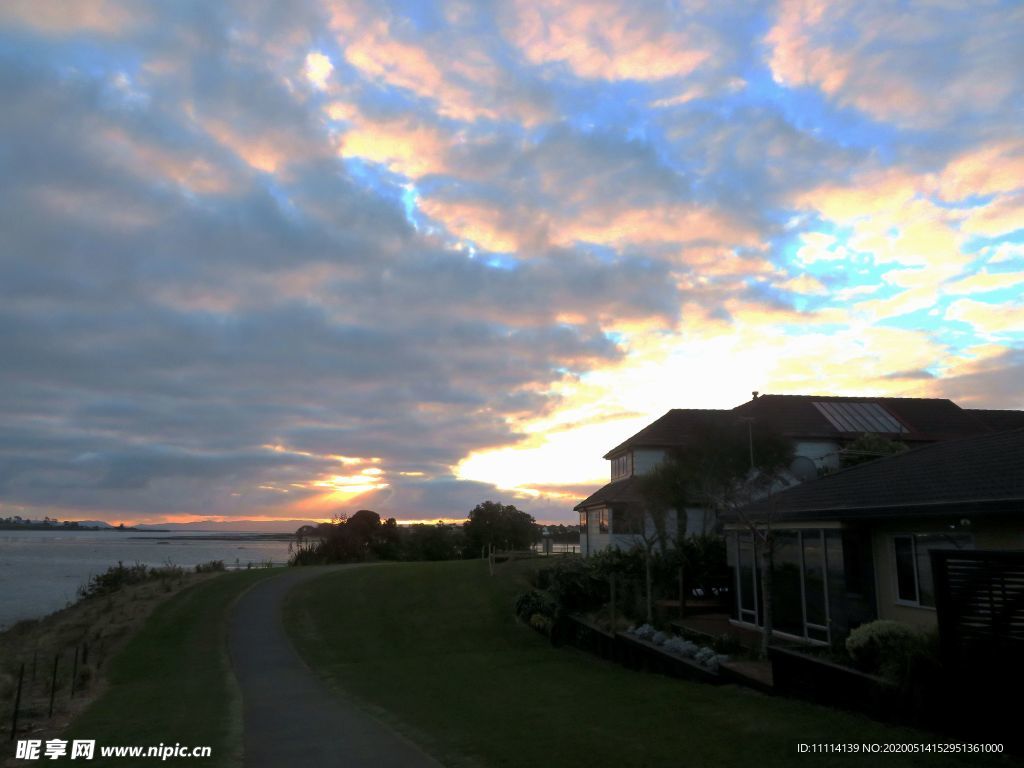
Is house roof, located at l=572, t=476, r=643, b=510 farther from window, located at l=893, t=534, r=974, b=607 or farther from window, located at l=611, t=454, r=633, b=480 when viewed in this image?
window, located at l=893, t=534, r=974, b=607

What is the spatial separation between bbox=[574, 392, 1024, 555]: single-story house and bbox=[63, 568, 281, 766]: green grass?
18185 millimetres

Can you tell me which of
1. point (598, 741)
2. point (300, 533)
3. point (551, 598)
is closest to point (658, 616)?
point (551, 598)

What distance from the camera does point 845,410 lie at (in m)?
42.1

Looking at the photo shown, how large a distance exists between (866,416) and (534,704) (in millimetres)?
33630

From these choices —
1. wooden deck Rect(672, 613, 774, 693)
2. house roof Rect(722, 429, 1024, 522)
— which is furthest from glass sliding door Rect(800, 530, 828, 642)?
wooden deck Rect(672, 613, 774, 693)

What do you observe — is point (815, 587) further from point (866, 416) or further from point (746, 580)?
point (866, 416)

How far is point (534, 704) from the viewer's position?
1353 centimetres

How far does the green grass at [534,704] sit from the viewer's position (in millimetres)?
9367

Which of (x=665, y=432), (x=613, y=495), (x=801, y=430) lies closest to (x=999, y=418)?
(x=801, y=430)

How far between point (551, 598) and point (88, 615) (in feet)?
66.3

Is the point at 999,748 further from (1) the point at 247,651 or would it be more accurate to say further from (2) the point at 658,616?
(1) the point at 247,651

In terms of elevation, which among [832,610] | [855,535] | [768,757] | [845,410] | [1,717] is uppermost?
[845,410]

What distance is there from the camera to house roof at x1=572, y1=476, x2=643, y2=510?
38066 mm

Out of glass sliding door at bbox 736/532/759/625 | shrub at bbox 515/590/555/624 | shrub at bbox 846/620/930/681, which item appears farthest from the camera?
shrub at bbox 515/590/555/624
